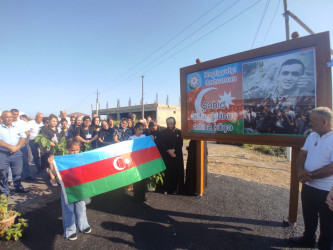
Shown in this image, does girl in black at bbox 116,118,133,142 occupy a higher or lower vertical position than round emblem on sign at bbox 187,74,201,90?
lower

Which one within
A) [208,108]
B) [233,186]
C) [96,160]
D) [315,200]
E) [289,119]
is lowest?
[233,186]

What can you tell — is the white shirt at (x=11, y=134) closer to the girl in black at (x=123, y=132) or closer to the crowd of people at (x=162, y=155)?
the crowd of people at (x=162, y=155)

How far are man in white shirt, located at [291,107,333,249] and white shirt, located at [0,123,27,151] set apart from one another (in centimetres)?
567

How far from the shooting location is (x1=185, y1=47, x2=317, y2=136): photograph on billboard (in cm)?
287

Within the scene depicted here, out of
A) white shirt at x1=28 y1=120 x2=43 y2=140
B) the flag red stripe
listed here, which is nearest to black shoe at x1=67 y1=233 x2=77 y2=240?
the flag red stripe

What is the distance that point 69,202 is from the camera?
2891 millimetres

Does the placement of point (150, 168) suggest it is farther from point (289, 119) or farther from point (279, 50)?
point (279, 50)

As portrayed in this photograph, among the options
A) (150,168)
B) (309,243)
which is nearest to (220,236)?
(309,243)

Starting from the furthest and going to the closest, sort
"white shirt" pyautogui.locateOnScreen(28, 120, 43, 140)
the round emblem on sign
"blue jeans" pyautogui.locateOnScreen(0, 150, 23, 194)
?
"white shirt" pyautogui.locateOnScreen(28, 120, 43, 140) → the round emblem on sign → "blue jeans" pyautogui.locateOnScreen(0, 150, 23, 194)

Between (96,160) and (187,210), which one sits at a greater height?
(96,160)

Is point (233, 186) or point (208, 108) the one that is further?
point (233, 186)

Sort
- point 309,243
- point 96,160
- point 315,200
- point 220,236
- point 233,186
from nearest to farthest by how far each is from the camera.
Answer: point 315,200, point 309,243, point 220,236, point 96,160, point 233,186

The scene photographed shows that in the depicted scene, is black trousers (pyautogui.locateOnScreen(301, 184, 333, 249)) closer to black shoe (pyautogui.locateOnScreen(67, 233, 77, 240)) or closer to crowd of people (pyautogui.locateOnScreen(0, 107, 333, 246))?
crowd of people (pyautogui.locateOnScreen(0, 107, 333, 246))

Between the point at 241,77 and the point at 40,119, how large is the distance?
6.52 meters
